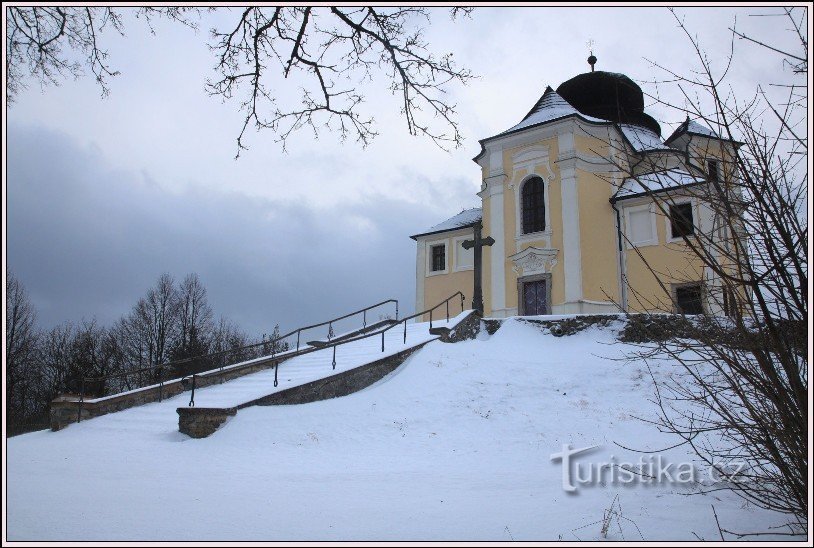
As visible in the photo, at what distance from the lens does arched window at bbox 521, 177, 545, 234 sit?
21.2 m

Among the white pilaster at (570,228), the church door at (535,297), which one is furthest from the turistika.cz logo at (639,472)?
the church door at (535,297)

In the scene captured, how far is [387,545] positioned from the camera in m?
3.72

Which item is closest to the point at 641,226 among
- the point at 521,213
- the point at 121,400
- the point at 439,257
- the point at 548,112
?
the point at 521,213

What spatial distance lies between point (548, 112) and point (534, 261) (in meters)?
6.27

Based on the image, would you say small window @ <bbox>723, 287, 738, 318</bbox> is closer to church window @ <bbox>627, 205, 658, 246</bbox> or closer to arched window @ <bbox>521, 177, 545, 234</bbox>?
church window @ <bbox>627, 205, 658, 246</bbox>

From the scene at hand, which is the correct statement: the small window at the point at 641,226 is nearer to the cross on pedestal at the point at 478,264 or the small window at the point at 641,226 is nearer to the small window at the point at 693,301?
the cross on pedestal at the point at 478,264

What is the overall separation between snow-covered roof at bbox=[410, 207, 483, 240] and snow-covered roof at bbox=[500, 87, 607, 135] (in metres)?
4.96

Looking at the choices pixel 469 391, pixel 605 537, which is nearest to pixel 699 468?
pixel 605 537

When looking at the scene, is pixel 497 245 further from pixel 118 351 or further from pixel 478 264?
pixel 118 351

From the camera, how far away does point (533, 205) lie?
2145cm

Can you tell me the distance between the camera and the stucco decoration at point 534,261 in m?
20.2

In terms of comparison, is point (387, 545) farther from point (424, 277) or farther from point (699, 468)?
point (424, 277)

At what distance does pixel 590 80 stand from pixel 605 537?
2461 cm

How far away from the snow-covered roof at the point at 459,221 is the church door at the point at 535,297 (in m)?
5.48
